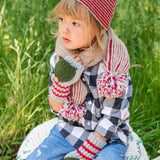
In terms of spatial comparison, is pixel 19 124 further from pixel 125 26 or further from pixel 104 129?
pixel 125 26

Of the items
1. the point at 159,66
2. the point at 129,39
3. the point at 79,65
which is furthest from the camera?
the point at 129,39

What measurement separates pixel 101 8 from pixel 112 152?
838mm

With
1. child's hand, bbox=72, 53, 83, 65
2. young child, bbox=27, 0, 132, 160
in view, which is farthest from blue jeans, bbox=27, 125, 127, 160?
child's hand, bbox=72, 53, 83, 65

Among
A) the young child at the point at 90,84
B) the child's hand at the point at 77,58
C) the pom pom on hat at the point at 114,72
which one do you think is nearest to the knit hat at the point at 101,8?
the young child at the point at 90,84

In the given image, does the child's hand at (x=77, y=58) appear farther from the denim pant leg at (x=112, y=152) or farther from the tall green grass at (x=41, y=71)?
the tall green grass at (x=41, y=71)

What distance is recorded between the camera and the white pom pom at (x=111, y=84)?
78.3 inches

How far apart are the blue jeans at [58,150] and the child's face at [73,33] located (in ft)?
2.10

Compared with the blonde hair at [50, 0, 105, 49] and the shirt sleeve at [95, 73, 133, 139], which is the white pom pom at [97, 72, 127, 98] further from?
the blonde hair at [50, 0, 105, 49]

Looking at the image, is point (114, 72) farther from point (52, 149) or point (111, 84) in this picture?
point (52, 149)

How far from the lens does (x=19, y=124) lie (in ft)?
9.01

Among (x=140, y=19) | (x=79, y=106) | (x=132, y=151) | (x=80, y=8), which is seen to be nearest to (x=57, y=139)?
(x=79, y=106)

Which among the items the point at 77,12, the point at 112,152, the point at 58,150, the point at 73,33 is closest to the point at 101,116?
the point at 112,152

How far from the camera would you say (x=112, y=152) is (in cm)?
208

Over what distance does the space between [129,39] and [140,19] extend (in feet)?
0.82
